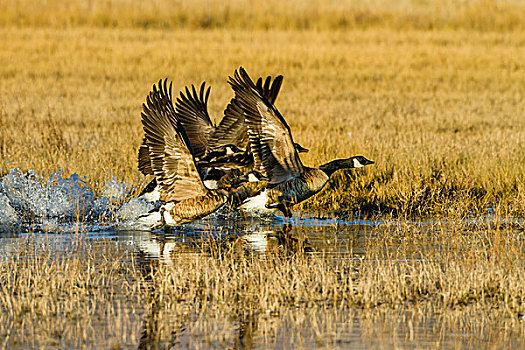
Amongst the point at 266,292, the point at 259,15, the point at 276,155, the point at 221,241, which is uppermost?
the point at 259,15

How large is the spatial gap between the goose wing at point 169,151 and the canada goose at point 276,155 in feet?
3.61

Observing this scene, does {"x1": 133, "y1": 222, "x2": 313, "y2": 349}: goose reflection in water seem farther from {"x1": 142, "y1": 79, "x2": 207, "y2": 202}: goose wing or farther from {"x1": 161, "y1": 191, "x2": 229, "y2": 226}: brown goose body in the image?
{"x1": 142, "y1": 79, "x2": 207, "y2": 202}: goose wing

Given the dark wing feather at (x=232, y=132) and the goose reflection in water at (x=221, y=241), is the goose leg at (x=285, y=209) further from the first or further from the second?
the dark wing feather at (x=232, y=132)

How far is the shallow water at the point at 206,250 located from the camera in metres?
5.21

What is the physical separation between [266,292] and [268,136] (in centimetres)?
451

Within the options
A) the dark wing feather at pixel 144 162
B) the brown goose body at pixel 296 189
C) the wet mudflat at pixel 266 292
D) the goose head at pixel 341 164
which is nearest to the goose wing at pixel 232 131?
the dark wing feather at pixel 144 162

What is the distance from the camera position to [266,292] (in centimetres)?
604

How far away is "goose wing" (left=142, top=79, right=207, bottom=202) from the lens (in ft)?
29.8

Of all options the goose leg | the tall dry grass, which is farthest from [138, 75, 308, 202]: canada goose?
the tall dry grass

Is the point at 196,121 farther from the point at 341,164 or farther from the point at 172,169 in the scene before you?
the point at 172,169

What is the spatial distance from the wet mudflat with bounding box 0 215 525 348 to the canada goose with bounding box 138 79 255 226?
553 millimetres

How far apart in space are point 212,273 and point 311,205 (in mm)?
4548

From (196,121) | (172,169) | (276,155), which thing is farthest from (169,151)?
(196,121)

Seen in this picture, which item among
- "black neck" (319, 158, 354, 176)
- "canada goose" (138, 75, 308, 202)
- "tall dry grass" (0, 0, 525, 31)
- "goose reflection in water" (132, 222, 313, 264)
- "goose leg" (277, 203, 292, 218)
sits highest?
"tall dry grass" (0, 0, 525, 31)
